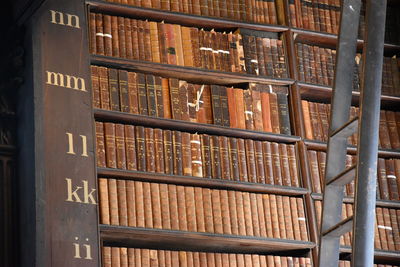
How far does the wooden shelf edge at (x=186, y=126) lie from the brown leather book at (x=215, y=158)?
6cm

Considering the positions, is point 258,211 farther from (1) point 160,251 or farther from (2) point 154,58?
(2) point 154,58

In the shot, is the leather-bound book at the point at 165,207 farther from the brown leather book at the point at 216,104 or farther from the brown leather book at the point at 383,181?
the brown leather book at the point at 383,181

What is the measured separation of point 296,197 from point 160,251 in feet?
2.75

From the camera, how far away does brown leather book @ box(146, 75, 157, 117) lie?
15.9 ft

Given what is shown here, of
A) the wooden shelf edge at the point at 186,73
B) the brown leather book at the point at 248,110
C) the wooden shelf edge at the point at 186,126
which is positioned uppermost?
the wooden shelf edge at the point at 186,73

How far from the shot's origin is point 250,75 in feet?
16.8

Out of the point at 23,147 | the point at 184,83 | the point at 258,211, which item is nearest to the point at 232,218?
the point at 258,211

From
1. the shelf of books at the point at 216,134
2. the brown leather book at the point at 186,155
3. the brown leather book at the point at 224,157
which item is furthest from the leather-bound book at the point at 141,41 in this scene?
the brown leather book at the point at 224,157

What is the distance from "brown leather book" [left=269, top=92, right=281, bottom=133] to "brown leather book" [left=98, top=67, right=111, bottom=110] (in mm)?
887

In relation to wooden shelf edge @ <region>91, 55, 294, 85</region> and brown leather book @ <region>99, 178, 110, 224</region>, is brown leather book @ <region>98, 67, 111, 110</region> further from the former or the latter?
brown leather book @ <region>99, 178, 110, 224</region>

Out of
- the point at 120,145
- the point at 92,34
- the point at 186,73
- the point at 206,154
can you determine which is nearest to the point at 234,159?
the point at 206,154

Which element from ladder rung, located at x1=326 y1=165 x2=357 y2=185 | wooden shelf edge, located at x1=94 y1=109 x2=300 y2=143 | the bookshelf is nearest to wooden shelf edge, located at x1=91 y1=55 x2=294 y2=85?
the bookshelf

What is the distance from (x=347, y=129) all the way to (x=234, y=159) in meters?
0.90

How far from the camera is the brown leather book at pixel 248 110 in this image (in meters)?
5.05
